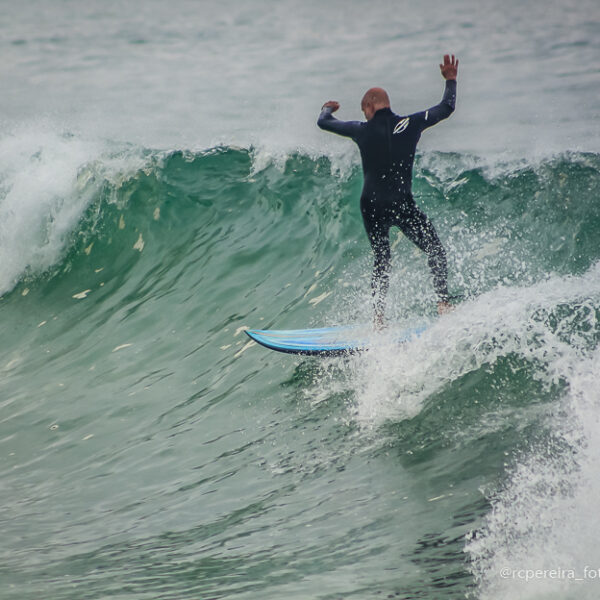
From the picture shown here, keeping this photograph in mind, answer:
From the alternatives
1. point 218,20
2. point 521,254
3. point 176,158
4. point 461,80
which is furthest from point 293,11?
point 521,254

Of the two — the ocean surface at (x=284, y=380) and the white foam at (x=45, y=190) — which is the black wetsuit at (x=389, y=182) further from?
the white foam at (x=45, y=190)

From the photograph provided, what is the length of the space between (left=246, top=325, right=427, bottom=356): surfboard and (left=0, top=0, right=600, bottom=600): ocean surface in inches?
3.9

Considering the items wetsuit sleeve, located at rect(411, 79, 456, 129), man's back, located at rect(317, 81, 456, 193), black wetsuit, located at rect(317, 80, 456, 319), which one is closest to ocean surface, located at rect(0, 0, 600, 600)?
black wetsuit, located at rect(317, 80, 456, 319)

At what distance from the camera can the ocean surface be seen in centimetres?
359

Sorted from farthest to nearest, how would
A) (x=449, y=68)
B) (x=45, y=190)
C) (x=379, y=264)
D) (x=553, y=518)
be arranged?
(x=45, y=190) < (x=379, y=264) < (x=449, y=68) < (x=553, y=518)

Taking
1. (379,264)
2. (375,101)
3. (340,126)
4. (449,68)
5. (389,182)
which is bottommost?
(379,264)

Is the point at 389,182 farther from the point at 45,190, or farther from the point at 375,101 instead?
the point at 45,190

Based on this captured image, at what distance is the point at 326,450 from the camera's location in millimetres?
4520

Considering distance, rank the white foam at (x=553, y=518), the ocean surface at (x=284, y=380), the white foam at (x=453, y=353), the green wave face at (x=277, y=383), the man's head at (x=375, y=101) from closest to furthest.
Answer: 1. the white foam at (x=553, y=518)
2. the ocean surface at (x=284, y=380)
3. the green wave face at (x=277, y=383)
4. the white foam at (x=453, y=353)
5. the man's head at (x=375, y=101)

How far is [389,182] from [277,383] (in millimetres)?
1652

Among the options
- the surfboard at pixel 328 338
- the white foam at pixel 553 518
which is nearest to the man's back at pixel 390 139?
the surfboard at pixel 328 338

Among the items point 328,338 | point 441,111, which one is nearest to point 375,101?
point 441,111

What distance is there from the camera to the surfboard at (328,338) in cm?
514

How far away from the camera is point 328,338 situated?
17.9ft
